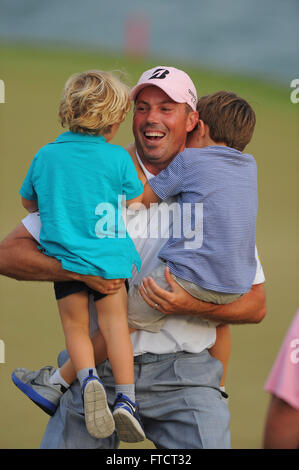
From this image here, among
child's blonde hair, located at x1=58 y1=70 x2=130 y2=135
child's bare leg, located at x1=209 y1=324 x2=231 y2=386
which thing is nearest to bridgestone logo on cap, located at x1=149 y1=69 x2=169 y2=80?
child's blonde hair, located at x1=58 y1=70 x2=130 y2=135

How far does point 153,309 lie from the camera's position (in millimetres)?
2873

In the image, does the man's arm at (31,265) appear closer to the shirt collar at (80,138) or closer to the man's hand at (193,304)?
the man's hand at (193,304)

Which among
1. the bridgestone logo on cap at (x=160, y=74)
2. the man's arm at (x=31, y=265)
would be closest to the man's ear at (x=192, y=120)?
the bridgestone logo on cap at (x=160, y=74)

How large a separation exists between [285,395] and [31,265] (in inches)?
52.8

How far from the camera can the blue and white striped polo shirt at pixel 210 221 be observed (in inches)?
114

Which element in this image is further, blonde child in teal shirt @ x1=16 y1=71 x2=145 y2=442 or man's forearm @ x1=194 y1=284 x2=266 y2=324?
man's forearm @ x1=194 y1=284 x2=266 y2=324

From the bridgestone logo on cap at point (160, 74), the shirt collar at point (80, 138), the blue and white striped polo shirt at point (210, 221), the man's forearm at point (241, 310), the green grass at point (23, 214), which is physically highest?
the bridgestone logo on cap at point (160, 74)

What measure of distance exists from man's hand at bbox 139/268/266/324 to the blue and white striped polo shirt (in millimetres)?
69

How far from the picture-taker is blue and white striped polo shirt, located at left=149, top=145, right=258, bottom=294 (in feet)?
9.47

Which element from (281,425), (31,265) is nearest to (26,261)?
(31,265)

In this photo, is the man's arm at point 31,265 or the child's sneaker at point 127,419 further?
the man's arm at point 31,265

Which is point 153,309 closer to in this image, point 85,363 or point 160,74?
point 85,363

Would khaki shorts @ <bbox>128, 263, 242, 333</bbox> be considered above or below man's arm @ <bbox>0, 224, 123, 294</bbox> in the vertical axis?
below

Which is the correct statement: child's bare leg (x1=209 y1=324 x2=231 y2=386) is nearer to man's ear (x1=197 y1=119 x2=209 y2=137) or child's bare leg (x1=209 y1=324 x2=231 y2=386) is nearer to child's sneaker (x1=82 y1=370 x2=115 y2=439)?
child's sneaker (x1=82 y1=370 x2=115 y2=439)
